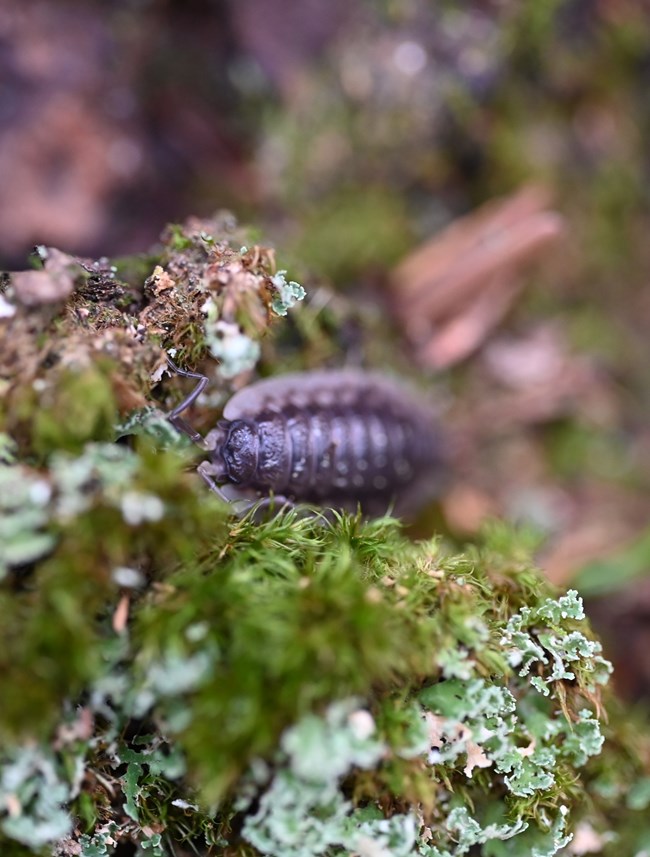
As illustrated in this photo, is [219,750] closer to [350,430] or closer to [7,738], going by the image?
[7,738]

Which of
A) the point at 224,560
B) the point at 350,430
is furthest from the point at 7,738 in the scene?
the point at 350,430

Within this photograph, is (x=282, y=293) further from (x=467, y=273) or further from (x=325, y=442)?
(x=467, y=273)

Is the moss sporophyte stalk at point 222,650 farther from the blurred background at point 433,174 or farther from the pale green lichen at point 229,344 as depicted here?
the blurred background at point 433,174

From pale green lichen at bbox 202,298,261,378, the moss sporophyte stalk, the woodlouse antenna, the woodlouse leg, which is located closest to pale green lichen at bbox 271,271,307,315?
the moss sporophyte stalk

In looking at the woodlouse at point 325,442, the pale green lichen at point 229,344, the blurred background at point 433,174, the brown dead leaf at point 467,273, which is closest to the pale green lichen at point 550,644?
the woodlouse at point 325,442

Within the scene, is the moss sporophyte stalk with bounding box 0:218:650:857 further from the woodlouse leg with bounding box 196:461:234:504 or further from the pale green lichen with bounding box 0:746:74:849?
the woodlouse leg with bounding box 196:461:234:504
